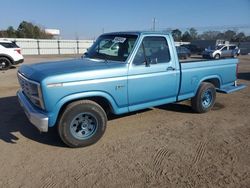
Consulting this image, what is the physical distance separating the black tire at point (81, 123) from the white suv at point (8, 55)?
13.9 meters

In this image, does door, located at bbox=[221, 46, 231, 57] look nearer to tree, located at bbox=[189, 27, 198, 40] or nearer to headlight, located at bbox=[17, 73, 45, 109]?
headlight, located at bbox=[17, 73, 45, 109]

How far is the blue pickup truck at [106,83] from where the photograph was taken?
4.38 metres

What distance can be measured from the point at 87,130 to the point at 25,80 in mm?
1437

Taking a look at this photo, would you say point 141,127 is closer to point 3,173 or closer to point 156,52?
point 156,52

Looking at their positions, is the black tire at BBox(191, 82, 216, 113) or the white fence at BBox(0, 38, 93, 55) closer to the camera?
the black tire at BBox(191, 82, 216, 113)

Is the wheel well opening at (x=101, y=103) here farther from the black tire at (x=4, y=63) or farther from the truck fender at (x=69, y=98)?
the black tire at (x=4, y=63)

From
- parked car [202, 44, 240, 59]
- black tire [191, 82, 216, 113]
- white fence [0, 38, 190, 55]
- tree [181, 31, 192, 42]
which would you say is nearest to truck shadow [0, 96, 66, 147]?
black tire [191, 82, 216, 113]

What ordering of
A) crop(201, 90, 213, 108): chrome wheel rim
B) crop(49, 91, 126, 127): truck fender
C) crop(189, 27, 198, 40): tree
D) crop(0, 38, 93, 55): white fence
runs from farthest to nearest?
crop(189, 27, 198, 40): tree < crop(0, 38, 93, 55): white fence < crop(201, 90, 213, 108): chrome wheel rim < crop(49, 91, 126, 127): truck fender

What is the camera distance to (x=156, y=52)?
223 inches

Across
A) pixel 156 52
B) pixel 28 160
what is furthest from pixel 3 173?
pixel 156 52

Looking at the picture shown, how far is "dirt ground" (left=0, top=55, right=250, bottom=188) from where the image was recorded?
3.76 meters

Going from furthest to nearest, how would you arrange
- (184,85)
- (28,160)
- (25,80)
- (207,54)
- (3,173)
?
1. (207,54)
2. (184,85)
3. (25,80)
4. (28,160)
5. (3,173)

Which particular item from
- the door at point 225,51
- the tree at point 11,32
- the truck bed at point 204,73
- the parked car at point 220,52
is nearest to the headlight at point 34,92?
the truck bed at point 204,73

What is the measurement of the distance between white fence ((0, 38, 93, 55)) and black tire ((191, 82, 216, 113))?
3763 cm
